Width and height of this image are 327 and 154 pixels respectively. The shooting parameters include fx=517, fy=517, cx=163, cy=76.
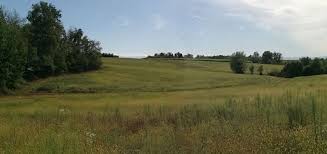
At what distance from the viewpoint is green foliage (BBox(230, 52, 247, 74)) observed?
142250 millimetres

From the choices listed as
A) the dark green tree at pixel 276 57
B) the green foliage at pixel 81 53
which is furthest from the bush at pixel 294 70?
the dark green tree at pixel 276 57

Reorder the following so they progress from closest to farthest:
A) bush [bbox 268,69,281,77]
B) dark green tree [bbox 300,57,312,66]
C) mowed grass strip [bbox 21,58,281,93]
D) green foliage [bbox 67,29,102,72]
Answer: mowed grass strip [bbox 21,58,281,93] < green foliage [bbox 67,29,102,72] < dark green tree [bbox 300,57,312,66] < bush [bbox 268,69,281,77]

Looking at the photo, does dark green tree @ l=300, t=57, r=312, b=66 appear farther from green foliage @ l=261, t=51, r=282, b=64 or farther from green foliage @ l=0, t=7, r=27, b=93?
green foliage @ l=261, t=51, r=282, b=64

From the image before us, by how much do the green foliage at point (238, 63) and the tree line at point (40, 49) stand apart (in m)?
47.0

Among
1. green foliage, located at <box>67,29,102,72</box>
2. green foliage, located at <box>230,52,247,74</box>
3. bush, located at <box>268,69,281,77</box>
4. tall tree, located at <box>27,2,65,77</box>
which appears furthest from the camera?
green foliage, located at <box>230,52,247,74</box>

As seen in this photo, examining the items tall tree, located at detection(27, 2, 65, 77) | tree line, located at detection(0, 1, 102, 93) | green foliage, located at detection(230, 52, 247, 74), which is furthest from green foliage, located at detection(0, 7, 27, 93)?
green foliage, located at detection(230, 52, 247, 74)

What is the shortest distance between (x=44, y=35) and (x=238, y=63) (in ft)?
220

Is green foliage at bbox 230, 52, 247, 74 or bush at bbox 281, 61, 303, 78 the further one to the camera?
green foliage at bbox 230, 52, 247, 74

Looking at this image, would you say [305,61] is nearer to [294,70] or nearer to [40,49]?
[294,70]

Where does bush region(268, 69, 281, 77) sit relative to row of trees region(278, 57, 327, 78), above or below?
below

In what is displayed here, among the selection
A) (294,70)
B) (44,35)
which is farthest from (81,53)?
(294,70)

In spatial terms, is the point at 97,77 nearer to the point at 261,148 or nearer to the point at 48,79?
the point at 48,79

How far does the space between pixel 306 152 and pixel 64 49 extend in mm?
95047

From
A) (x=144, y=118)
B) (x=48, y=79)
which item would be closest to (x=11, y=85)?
(x=48, y=79)
